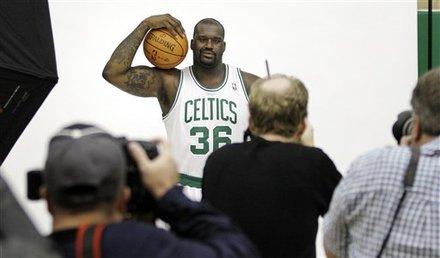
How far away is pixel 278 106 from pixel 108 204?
0.77 metres

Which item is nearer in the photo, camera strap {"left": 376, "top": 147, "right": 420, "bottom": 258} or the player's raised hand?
camera strap {"left": 376, "top": 147, "right": 420, "bottom": 258}

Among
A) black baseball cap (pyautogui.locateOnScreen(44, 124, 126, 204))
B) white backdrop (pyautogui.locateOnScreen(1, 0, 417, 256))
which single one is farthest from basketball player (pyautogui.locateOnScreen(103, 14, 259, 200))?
black baseball cap (pyautogui.locateOnScreen(44, 124, 126, 204))

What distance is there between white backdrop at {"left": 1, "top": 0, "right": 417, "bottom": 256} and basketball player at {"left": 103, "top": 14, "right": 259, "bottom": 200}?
0.57 meters

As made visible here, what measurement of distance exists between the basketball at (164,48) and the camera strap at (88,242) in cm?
271

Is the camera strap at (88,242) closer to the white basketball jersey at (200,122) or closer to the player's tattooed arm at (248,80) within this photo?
the white basketball jersey at (200,122)

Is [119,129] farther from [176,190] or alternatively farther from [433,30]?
[176,190]

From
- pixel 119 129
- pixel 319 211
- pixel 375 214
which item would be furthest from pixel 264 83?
pixel 119 129

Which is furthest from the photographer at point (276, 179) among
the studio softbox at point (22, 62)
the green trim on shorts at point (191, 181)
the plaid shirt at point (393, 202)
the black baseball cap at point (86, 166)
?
the green trim on shorts at point (191, 181)

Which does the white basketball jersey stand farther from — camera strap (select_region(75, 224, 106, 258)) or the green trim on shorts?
camera strap (select_region(75, 224, 106, 258))

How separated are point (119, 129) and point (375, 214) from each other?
10.6ft

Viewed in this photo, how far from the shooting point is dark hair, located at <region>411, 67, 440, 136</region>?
160 centimetres

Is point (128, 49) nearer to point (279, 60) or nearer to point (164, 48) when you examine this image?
point (164, 48)

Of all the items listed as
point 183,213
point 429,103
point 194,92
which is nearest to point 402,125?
point 429,103

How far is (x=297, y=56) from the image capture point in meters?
4.98
